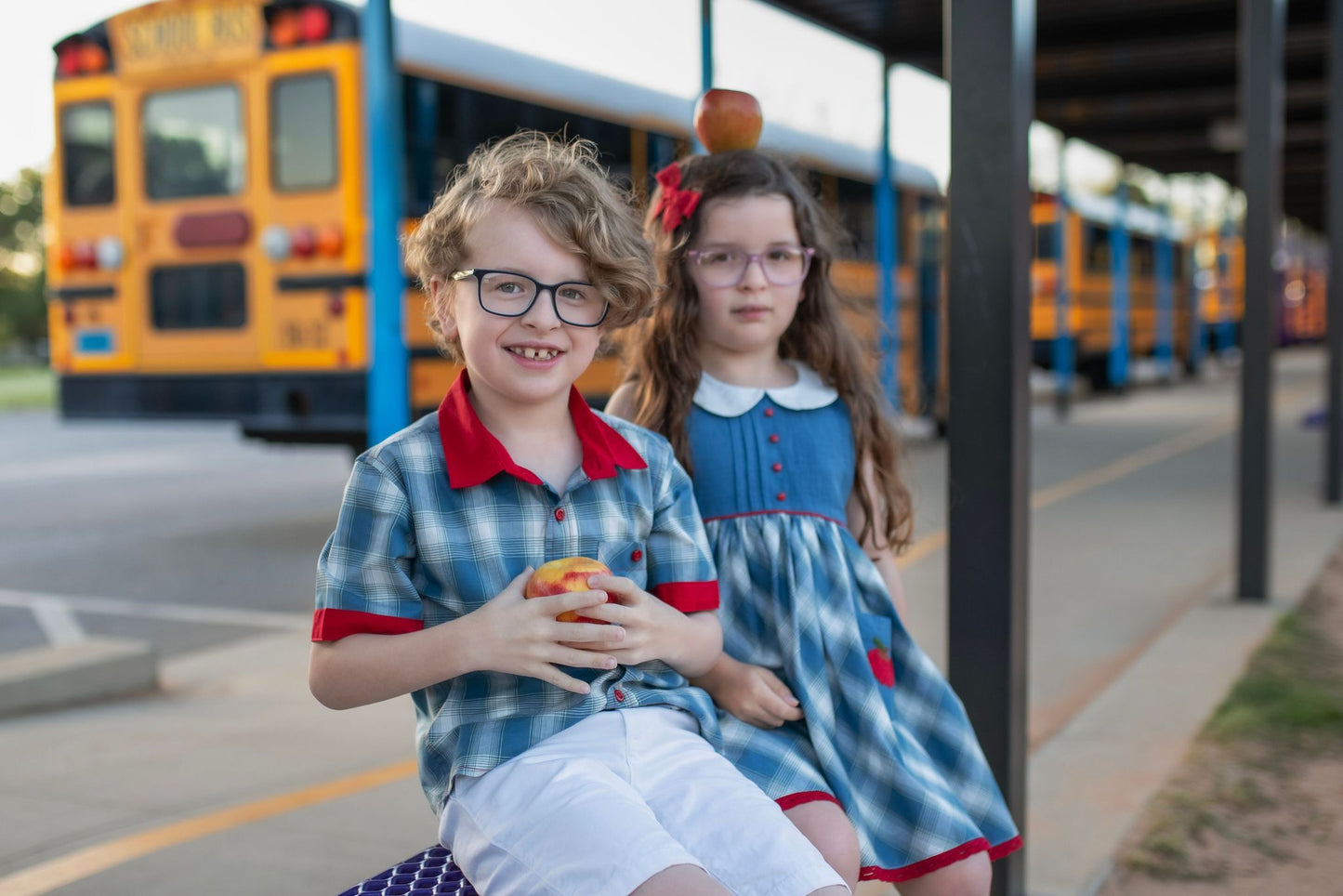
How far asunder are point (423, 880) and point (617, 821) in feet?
1.15

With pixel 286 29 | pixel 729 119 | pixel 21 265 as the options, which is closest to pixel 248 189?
pixel 286 29

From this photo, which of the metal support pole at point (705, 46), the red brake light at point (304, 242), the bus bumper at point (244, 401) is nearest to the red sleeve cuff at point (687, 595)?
the metal support pole at point (705, 46)

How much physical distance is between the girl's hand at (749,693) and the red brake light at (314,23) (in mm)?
6284

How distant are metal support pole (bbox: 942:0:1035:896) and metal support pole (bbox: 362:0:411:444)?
12.1 feet

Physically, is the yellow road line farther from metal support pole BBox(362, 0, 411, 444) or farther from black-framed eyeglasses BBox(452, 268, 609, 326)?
metal support pole BBox(362, 0, 411, 444)

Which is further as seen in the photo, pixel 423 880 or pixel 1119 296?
pixel 1119 296

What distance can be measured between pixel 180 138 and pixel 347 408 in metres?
2.12

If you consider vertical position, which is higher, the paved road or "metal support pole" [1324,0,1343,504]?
"metal support pole" [1324,0,1343,504]

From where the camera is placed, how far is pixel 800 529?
6.89 ft

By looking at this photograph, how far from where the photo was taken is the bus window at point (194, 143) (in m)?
7.85

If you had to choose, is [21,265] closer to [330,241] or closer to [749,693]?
[330,241]

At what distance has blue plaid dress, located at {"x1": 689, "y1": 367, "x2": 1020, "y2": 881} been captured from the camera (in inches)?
76.6

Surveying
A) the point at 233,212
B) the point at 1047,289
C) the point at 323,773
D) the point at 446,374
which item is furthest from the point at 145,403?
the point at 1047,289

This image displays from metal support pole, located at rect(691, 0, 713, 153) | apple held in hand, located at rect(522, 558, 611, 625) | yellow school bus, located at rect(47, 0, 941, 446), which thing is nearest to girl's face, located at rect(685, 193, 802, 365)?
apple held in hand, located at rect(522, 558, 611, 625)
